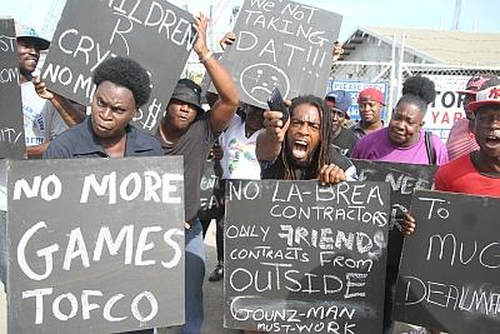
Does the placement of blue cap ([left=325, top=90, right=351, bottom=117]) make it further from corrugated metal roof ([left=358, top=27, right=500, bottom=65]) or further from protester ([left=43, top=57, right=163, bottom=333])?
corrugated metal roof ([left=358, top=27, right=500, bottom=65])

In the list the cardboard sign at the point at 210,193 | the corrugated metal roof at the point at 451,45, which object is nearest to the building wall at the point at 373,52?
the corrugated metal roof at the point at 451,45

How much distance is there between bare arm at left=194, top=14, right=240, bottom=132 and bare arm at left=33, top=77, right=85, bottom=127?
79 centimetres

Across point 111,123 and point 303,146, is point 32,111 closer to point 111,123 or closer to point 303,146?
point 111,123

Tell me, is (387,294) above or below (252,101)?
below

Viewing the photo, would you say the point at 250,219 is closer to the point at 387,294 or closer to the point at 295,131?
the point at 295,131

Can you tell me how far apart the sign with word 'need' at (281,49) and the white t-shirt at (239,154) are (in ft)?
1.74

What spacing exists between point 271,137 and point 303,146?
0.56 feet

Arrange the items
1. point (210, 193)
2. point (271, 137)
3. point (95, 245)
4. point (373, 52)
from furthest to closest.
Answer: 1. point (373, 52)
2. point (210, 193)
3. point (271, 137)
4. point (95, 245)

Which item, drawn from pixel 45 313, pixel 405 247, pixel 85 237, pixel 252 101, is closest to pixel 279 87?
→ pixel 252 101

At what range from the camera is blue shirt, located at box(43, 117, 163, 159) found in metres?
2.50

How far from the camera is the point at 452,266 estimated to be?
9.60 ft

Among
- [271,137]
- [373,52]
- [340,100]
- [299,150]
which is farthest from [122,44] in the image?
[373,52]

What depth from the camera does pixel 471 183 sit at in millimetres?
2908

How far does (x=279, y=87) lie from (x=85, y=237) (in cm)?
173
